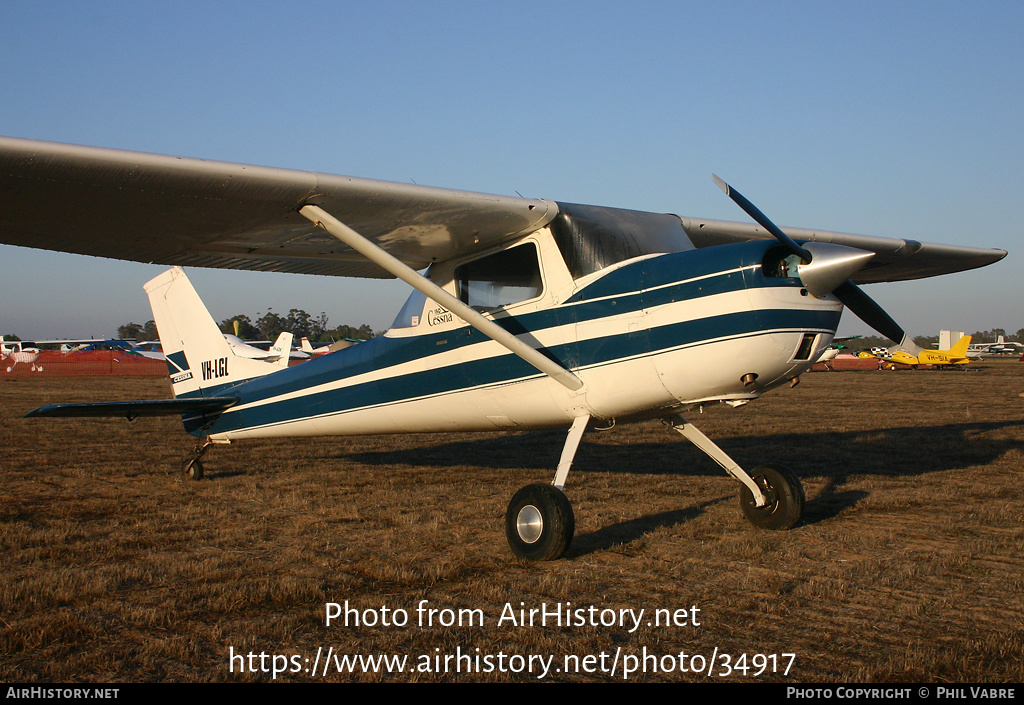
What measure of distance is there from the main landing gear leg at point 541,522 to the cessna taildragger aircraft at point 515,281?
14mm

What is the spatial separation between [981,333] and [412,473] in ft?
626

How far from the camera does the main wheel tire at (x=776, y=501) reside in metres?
5.81

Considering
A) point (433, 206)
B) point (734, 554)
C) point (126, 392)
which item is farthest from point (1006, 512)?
point (126, 392)

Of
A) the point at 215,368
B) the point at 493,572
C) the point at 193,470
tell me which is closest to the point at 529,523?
the point at 493,572

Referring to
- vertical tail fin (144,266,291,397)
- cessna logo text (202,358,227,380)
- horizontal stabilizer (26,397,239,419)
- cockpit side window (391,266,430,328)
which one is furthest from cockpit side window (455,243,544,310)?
cessna logo text (202,358,227,380)

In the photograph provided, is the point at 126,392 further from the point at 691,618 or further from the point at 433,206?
the point at 691,618

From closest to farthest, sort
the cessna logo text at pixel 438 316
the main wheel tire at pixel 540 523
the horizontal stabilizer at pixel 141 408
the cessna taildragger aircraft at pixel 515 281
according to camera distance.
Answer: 1. the cessna taildragger aircraft at pixel 515 281
2. the main wheel tire at pixel 540 523
3. the cessna logo text at pixel 438 316
4. the horizontal stabilizer at pixel 141 408

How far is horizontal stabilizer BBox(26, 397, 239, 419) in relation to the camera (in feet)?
24.2

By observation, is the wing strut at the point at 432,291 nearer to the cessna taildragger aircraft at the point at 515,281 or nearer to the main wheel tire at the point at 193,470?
the cessna taildragger aircraft at the point at 515,281

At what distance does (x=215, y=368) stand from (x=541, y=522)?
6107 millimetres

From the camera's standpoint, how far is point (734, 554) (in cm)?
507

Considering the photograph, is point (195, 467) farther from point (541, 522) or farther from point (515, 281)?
→ point (541, 522)

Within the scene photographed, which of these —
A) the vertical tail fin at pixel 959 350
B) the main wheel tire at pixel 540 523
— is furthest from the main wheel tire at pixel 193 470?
the vertical tail fin at pixel 959 350
